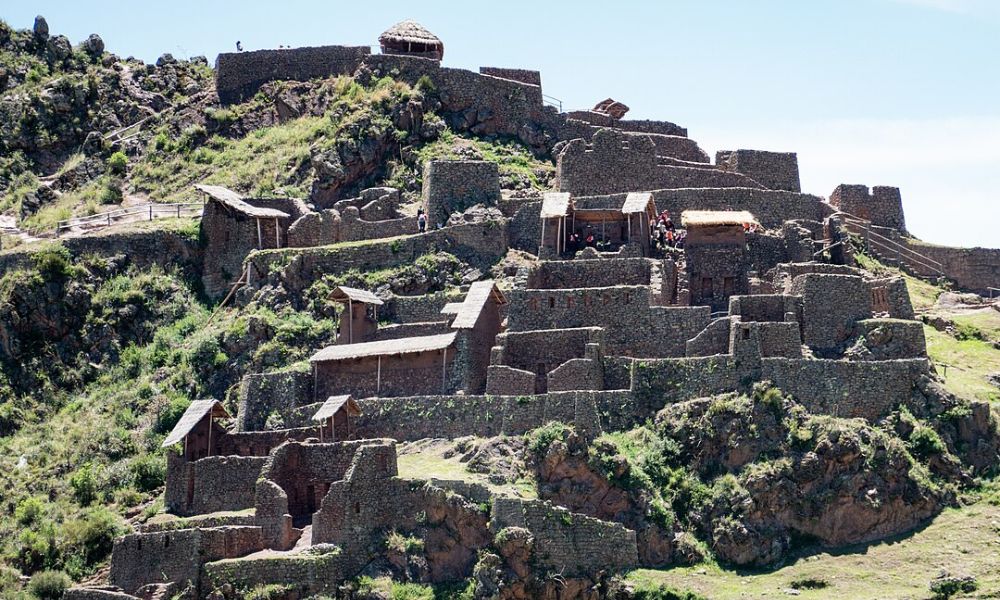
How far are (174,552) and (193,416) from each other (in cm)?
655

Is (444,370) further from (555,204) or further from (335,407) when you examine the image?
(555,204)

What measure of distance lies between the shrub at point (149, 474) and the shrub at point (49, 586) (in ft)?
16.2

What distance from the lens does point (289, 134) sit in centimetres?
8225

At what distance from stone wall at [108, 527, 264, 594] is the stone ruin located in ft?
0.20

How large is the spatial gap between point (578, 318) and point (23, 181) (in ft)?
A: 106

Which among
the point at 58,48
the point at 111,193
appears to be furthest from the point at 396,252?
the point at 58,48

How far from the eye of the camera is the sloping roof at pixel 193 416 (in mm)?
61562

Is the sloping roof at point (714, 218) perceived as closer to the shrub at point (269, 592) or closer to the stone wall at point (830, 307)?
the stone wall at point (830, 307)

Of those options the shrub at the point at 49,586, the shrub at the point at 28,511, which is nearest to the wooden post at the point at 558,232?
the shrub at the point at 28,511

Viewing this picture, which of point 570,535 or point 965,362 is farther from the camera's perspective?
point 965,362

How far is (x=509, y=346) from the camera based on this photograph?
63.3 meters

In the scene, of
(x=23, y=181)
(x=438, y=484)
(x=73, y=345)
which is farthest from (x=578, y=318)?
(x=23, y=181)

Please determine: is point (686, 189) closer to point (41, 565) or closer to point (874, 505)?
point (874, 505)

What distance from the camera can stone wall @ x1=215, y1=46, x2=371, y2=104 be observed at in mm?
85188
